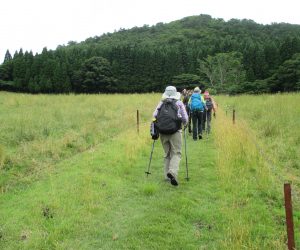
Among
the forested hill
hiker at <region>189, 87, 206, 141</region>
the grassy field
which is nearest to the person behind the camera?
the grassy field

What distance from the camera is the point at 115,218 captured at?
20.2 ft

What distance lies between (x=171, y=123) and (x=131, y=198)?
186cm

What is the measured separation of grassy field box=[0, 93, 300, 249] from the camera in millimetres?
5312

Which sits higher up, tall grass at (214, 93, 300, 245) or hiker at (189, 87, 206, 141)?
hiker at (189, 87, 206, 141)

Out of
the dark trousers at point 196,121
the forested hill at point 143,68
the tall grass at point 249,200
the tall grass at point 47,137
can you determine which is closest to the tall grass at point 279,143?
the tall grass at point 249,200

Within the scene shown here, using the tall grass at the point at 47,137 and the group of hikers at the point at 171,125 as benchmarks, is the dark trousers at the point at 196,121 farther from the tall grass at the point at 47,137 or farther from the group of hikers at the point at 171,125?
the group of hikers at the point at 171,125

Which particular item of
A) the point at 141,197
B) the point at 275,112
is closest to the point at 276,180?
the point at 141,197

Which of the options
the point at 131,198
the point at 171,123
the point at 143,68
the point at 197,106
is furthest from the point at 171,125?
the point at 143,68

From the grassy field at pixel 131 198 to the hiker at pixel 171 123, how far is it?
1.49 feet

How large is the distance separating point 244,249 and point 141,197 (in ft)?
9.41

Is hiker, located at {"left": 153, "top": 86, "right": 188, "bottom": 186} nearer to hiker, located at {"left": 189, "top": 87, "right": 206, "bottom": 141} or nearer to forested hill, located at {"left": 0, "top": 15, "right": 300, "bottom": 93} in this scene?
hiker, located at {"left": 189, "top": 87, "right": 206, "bottom": 141}

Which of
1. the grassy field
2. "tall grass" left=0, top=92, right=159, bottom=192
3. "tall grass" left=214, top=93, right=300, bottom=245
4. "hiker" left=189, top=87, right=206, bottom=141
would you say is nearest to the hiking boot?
the grassy field

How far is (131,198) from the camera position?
283 inches

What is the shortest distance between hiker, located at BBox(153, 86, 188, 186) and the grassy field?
1.49ft
